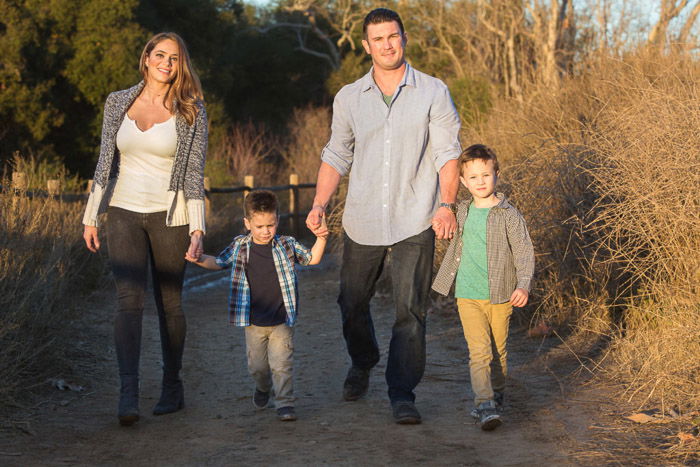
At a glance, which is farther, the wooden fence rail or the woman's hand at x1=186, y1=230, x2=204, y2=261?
the wooden fence rail

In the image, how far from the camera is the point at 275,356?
230 inches

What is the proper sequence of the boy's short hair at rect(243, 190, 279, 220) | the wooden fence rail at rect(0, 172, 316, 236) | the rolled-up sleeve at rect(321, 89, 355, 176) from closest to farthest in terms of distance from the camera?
the boy's short hair at rect(243, 190, 279, 220) < the rolled-up sleeve at rect(321, 89, 355, 176) < the wooden fence rail at rect(0, 172, 316, 236)

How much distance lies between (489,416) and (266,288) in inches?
57.7

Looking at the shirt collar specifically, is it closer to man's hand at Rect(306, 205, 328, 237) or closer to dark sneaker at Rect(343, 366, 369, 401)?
→ man's hand at Rect(306, 205, 328, 237)

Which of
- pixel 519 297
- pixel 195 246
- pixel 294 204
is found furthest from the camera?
pixel 294 204

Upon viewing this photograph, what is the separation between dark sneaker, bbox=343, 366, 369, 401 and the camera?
6.27m

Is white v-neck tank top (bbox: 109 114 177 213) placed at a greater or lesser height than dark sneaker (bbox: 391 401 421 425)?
greater

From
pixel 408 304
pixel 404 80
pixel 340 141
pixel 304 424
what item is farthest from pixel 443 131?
pixel 304 424

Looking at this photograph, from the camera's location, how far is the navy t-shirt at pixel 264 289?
5.84 meters

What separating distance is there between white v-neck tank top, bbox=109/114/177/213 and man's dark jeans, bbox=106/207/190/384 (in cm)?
6

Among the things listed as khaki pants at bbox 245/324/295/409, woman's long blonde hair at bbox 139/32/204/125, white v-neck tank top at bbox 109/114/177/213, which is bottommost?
khaki pants at bbox 245/324/295/409

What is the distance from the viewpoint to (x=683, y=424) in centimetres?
522

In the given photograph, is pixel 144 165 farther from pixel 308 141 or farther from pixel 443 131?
pixel 308 141

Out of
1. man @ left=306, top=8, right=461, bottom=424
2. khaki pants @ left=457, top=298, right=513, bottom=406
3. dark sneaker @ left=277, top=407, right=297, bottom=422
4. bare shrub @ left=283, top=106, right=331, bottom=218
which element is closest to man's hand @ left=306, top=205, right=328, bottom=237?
man @ left=306, top=8, right=461, bottom=424
